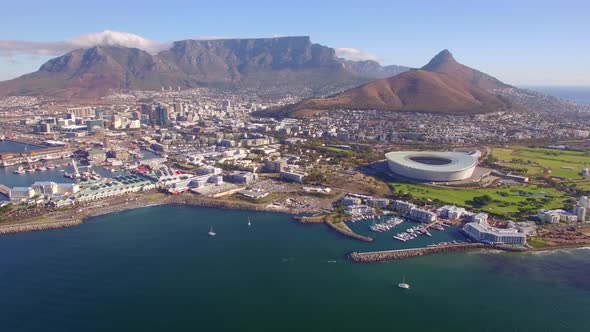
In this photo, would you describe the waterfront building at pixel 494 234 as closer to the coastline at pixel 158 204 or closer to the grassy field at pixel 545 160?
the coastline at pixel 158 204

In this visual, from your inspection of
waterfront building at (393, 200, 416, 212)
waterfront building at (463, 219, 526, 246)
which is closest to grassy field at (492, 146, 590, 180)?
waterfront building at (393, 200, 416, 212)

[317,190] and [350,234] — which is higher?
[317,190]

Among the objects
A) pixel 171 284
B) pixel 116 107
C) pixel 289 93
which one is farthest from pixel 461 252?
pixel 289 93

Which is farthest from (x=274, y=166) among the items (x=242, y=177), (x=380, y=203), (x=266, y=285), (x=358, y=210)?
(x=266, y=285)

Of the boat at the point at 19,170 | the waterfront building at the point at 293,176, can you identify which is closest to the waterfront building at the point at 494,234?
the waterfront building at the point at 293,176

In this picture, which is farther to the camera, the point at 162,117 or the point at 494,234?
the point at 162,117

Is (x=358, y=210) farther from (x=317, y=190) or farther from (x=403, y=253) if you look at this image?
(x=403, y=253)

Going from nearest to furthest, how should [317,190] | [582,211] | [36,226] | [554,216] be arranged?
[36,226]
[554,216]
[582,211]
[317,190]
